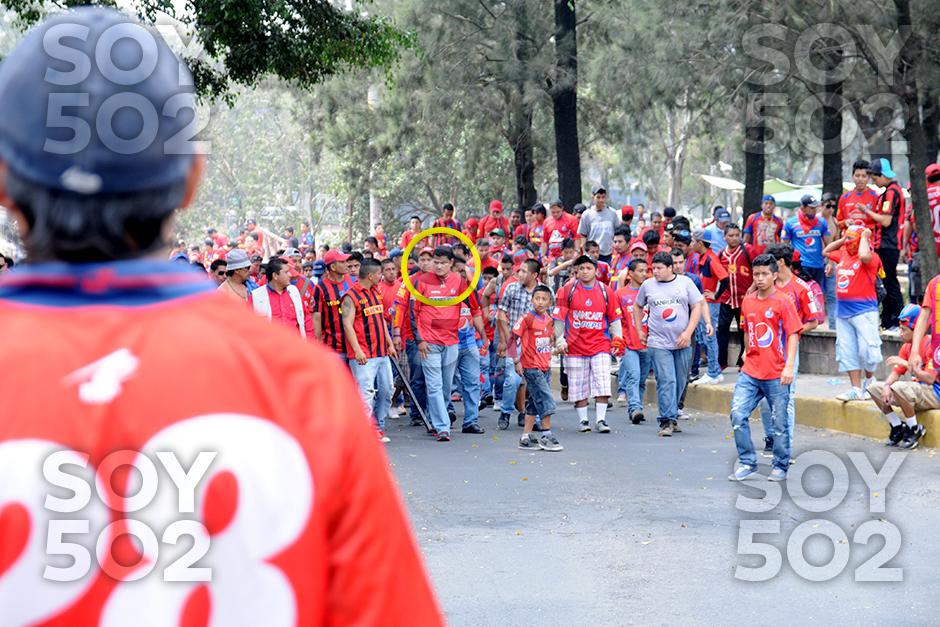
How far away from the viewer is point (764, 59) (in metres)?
19.7

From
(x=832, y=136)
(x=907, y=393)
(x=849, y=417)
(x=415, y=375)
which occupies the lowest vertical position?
(x=849, y=417)

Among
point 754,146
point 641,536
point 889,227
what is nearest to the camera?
point 641,536

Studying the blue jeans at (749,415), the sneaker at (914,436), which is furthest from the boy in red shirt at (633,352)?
the blue jeans at (749,415)

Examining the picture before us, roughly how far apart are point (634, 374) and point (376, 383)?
9.70 ft

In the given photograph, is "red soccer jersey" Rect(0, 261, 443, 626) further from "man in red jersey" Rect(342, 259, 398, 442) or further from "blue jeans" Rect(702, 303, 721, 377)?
"blue jeans" Rect(702, 303, 721, 377)

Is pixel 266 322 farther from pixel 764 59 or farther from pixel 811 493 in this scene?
pixel 764 59

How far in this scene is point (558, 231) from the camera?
20656 millimetres

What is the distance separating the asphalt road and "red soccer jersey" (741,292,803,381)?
86 cm

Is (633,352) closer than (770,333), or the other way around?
(770,333)

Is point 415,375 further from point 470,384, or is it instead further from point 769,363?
point 769,363

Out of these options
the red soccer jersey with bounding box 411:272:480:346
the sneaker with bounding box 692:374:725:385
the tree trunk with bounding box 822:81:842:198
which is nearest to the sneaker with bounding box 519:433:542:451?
the red soccer jersey with bounding box 411:272:480:346

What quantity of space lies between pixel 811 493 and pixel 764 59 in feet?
35.9

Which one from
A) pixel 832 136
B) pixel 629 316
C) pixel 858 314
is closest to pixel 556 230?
pixel 832 136

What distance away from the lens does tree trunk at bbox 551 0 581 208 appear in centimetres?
2300
